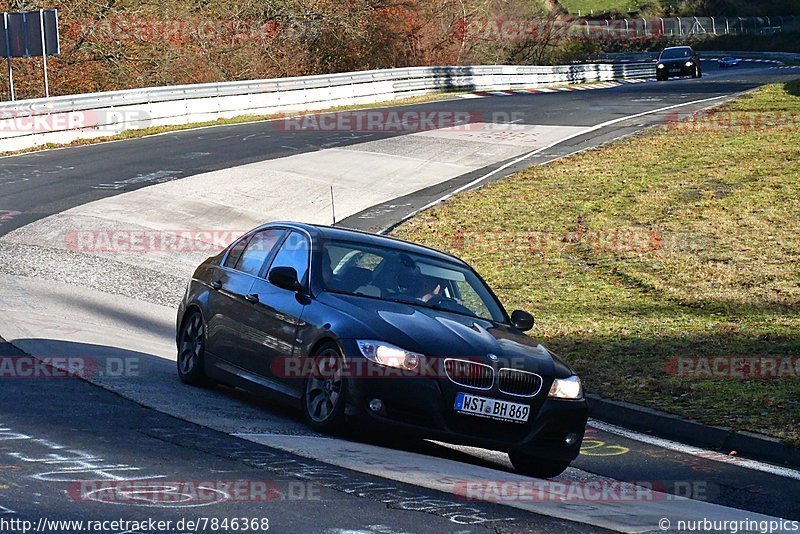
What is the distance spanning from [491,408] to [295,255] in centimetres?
228

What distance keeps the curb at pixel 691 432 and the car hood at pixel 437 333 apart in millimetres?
2023

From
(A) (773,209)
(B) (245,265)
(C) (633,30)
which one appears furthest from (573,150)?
(C) (633,30)

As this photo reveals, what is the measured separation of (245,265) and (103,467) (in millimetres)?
3513

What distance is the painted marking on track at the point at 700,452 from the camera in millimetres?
8977

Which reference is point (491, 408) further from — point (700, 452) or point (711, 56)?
point (711, 56)

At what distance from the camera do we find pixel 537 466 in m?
8.39

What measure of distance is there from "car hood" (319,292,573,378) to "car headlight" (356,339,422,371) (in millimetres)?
46

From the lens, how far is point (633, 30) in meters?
99.9

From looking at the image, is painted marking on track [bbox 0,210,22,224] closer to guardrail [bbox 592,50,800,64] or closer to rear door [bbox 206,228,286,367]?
rear door [bbox 206,228,286,367]

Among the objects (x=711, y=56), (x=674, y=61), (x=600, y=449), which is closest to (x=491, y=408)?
(x=600, y=449)

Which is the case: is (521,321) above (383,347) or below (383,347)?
below

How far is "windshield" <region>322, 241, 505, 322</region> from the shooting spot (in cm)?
903

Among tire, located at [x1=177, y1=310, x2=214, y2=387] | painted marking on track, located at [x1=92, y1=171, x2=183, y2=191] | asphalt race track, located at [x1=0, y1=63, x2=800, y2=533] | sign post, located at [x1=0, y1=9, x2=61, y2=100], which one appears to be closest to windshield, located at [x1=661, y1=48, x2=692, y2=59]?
sign post, located at [x1=0, y1=9, x2=61, y2=100]

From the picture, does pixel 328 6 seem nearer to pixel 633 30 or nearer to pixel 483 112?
pixel 483 112
